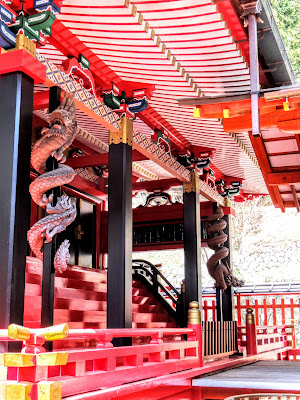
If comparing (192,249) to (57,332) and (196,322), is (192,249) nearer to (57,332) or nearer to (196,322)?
(196,322)

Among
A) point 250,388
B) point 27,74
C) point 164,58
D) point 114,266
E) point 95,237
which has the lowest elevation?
point 250,388

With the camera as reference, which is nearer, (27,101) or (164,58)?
(27,101)

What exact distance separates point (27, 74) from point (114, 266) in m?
2.63

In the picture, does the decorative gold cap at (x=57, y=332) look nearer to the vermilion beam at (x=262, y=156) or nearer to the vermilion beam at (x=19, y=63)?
the vermilion beam at (x=19, y=63)

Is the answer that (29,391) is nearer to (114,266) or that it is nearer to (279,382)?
(114,266)

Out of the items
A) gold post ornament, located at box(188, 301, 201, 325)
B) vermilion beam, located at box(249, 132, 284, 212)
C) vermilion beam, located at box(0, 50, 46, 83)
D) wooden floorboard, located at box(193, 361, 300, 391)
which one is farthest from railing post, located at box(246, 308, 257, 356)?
vermilion beam, located at box(0, 50, 46, 83)

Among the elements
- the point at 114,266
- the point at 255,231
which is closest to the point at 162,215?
the point at 114,266

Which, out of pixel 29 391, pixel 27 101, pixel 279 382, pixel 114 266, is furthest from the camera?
pixel 114 266

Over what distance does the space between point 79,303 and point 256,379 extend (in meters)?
2.65

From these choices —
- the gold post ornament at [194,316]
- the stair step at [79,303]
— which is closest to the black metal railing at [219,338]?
the gold post ornament at [194,316]

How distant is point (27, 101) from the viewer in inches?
168

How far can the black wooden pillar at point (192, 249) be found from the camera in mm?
8797

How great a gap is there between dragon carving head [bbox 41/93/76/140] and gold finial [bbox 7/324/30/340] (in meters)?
2.25

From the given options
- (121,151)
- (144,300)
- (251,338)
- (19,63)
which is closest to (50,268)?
(19,63)
